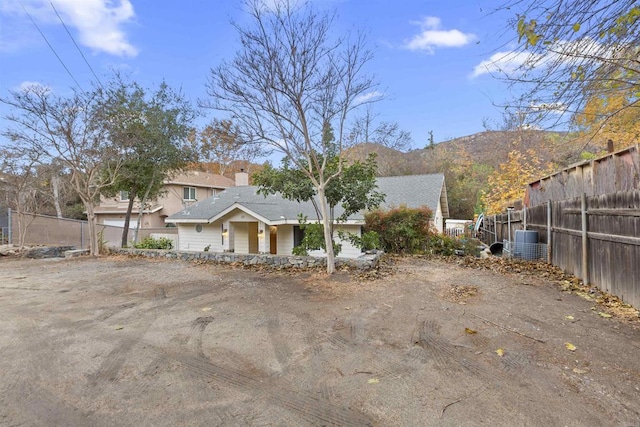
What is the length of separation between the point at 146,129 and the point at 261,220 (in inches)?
226

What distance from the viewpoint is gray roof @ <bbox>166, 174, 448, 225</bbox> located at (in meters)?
13.6

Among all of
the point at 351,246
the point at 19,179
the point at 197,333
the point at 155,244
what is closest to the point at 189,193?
the point at 155,244

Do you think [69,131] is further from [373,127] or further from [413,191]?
[413,191]

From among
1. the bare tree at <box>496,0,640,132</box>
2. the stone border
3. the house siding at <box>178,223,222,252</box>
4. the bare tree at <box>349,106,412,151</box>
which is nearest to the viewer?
the bare tree at <box>496,0,640,132</box>

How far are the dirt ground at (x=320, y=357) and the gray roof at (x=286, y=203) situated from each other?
752 cm

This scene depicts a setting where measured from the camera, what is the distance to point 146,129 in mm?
13141

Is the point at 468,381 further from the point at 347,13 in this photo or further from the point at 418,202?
the point at 418,202

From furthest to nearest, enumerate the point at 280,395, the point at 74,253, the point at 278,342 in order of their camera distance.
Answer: the point at 74,253, the point at 278,342, the point at 280,395

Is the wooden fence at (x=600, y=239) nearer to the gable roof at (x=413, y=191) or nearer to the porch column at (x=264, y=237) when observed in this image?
the gable roof at (x=413, y=191)

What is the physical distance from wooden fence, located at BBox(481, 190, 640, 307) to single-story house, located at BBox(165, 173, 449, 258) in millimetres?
6136

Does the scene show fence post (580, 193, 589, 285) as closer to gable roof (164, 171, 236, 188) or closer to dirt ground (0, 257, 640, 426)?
dirt ground (0, 257, 640, 426)

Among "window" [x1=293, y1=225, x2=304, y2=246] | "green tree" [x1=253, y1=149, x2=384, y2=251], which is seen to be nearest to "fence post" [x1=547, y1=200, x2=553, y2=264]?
"green tree" [x1=253, y1=149, x2=384, y2=251]

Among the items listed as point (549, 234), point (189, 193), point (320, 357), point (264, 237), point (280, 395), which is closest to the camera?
point (280, 395)

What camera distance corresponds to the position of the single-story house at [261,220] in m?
13.5
